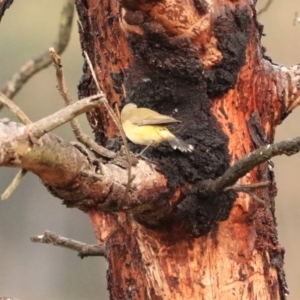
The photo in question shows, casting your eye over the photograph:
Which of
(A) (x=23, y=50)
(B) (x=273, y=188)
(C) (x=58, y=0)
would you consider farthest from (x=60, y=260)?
(B) (x=273, y=188)

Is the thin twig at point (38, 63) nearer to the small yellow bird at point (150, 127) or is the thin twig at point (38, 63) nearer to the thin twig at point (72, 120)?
the small yellow bird at point (150, 127)

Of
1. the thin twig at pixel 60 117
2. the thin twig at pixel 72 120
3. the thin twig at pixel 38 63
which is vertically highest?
the thin twig at pixel 38 63

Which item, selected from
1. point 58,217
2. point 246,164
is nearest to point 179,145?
point 246,164

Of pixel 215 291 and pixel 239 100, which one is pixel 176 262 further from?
pixel 239 100

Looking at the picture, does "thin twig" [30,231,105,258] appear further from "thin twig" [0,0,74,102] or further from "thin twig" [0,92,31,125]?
"thin twig" [0,92,31,125]

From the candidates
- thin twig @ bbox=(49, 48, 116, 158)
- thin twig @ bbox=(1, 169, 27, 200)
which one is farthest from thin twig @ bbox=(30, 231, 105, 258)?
thin twig @ bbox=(1, 169, 27, 200)

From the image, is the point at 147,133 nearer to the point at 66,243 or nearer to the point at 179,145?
the point at 179,145

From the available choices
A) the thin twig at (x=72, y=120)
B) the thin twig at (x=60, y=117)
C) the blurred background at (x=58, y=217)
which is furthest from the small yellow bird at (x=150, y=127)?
the blurred background at (x=58, y=217)
